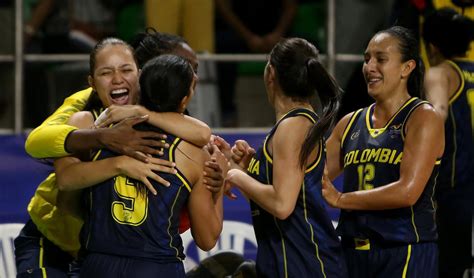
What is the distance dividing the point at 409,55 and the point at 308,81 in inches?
24.4

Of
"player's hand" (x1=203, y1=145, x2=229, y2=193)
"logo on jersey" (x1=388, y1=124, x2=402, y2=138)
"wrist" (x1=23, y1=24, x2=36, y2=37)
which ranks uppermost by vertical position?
"wrist" (x1=23, y1=24, x2=36, y2=37)

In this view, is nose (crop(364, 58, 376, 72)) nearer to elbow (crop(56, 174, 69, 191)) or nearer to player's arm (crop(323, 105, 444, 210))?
player's arm (crop(323, 105, 444, 210))

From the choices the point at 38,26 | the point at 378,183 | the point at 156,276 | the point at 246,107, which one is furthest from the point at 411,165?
the point at 38,26

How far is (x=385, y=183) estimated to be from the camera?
4195 millimetres

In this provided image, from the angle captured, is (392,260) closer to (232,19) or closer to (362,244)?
(362,244)

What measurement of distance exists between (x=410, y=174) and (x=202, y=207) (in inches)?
36.9

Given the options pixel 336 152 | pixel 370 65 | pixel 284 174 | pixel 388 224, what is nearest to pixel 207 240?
pixel 284 174

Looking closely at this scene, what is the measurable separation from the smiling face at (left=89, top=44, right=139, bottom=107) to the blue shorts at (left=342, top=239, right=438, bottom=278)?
1.19m

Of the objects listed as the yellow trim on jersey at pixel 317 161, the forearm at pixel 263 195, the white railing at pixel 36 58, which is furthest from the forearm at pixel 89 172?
the white railing at pixel 36 58

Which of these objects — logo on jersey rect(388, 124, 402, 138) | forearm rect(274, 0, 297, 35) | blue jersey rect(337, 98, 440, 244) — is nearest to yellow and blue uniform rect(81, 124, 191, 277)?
blue jersey rect(337, 98, 440, 244)

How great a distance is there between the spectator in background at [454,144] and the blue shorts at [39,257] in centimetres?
227

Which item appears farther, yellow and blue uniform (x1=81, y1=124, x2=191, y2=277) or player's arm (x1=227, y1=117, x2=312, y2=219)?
player's arm (x1=227, y1=117, x2=312, y2=219)

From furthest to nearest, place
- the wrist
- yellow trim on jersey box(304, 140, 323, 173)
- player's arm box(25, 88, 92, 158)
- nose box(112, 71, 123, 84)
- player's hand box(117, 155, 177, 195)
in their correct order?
the wrist → nose box(112, 71, 123, 84) → yellow trim on jersey box(304, 140, 323, 173) → player's arm box(25, 88, 92, 158) → player's hand box(117, 155, 177, 195)

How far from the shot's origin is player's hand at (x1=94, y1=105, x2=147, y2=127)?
3.65 m
